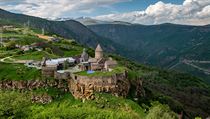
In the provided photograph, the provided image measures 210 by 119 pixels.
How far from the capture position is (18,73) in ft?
383

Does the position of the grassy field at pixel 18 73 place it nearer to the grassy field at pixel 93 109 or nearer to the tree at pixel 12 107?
the grassy field at pixel 93 109

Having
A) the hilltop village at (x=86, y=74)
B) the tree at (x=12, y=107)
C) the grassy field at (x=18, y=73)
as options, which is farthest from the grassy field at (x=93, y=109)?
the grassy field at (x=18, y=73)

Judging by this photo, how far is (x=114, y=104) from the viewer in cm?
9675

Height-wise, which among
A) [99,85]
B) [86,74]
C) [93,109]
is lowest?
[93,109]

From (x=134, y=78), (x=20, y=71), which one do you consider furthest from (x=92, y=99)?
(x=20, y=71)

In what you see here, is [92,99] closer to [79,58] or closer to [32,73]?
[32,73]

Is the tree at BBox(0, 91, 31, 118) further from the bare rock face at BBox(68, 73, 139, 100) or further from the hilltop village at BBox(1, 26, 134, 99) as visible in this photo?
the hilltop village at BBox(1, 26, 134, 99)

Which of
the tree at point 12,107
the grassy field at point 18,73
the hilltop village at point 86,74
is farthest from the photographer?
the grassy field at point 18,73

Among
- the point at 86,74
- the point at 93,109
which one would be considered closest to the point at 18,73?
the point at 86,74

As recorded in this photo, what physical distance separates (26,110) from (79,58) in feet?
212

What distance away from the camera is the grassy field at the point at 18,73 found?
113 meters

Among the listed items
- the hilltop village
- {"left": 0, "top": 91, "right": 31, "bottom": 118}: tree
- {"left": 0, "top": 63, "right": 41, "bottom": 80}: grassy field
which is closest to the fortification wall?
the hilltop village

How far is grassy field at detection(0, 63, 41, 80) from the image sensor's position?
113312 millimetres

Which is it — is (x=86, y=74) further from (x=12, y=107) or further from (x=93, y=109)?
(x=12, y=107)
